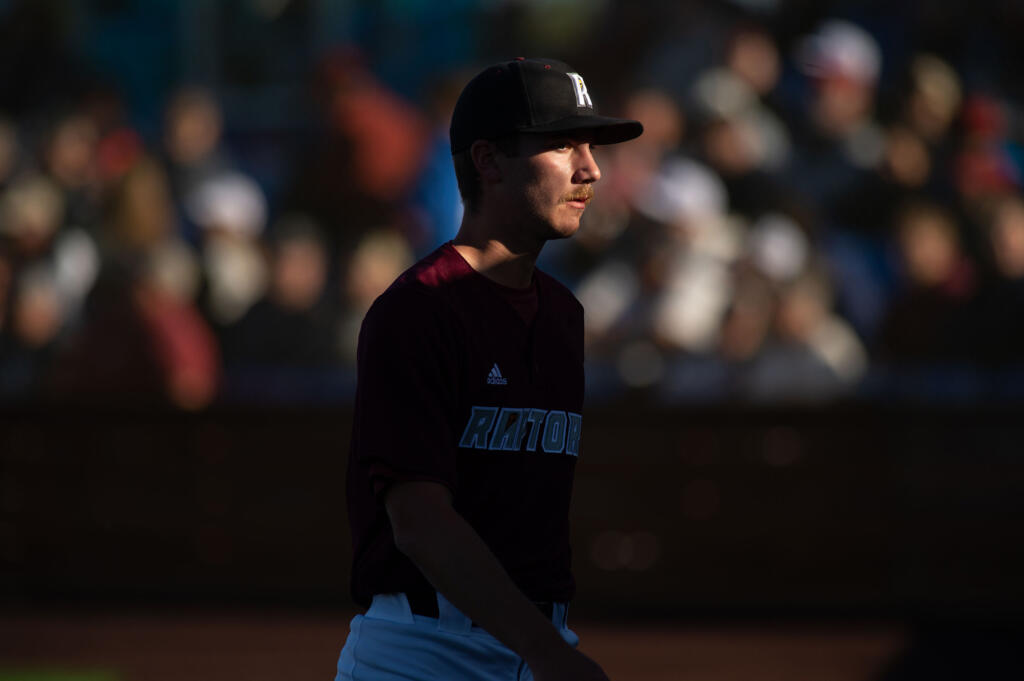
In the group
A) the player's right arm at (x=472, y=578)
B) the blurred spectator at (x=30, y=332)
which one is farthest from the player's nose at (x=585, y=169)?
the blurred spectator at (x=30, y=332)

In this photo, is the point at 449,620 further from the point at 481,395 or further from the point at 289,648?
the point at 289,648

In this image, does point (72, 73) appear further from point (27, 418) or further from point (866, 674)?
point (866, 674)

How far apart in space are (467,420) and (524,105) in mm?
561

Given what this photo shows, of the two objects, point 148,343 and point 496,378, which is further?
point 148,343

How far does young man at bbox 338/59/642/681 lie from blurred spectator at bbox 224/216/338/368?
22.8ft

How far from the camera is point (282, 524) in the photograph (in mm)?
9492

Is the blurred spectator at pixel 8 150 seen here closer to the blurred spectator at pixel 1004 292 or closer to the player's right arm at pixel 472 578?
the blurred spectator at pixel 1004 292

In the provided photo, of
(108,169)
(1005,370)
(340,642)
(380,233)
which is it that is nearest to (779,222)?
(1005,370)

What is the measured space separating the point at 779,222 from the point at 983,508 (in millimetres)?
2172

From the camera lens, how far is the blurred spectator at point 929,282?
866 centimetres

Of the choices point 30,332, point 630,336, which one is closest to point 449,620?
point 630,336

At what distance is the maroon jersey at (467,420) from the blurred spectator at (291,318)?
22.7ft

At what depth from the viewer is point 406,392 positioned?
2.34 metres

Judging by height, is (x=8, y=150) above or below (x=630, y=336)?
above
